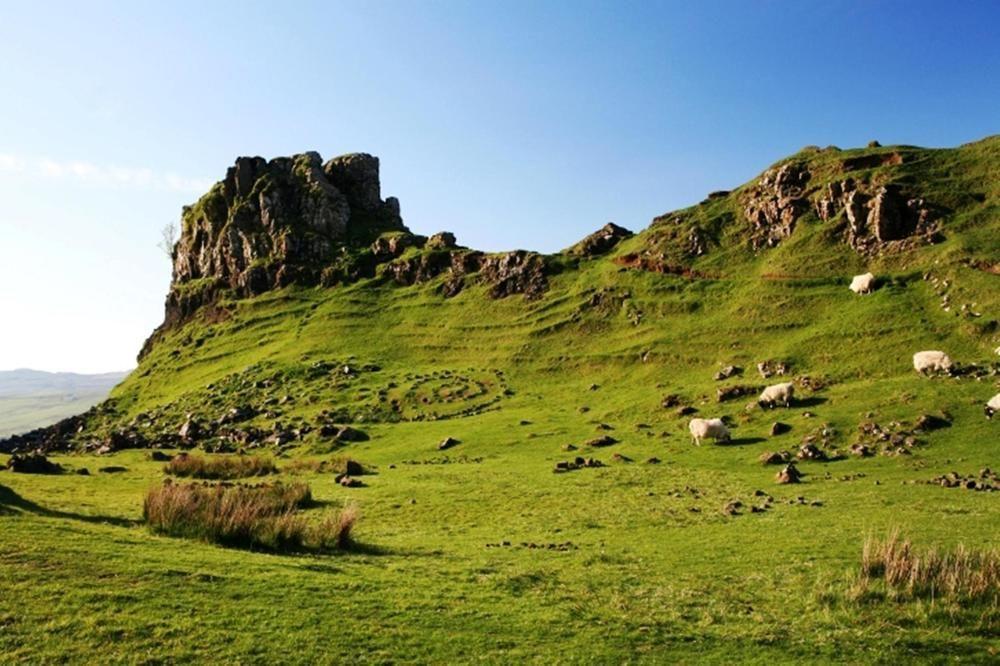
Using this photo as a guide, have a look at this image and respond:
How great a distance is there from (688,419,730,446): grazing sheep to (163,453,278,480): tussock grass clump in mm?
35928

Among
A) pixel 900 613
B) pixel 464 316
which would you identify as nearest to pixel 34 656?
pixel 900 613

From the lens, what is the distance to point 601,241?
122000 millimetres

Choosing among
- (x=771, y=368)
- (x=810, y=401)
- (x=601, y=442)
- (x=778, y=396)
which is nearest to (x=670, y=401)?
(x=778, y=396)

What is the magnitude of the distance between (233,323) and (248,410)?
5259 cm

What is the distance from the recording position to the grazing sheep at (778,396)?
61.4m

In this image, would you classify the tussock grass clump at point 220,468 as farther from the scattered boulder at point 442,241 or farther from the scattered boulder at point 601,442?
the scattered boulder at point 442,241

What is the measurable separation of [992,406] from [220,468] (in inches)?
2393

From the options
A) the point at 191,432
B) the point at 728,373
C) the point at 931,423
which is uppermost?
the point at 728,373

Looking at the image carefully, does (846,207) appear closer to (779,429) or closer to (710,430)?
(779,429)

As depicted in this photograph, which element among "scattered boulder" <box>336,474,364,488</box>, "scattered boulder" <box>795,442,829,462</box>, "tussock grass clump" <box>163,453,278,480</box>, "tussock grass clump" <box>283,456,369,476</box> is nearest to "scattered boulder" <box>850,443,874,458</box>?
"scattered boulder" <box>795,442,829,462</box>

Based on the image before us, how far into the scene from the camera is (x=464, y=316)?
11369 cm

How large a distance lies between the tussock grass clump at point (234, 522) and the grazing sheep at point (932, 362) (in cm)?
5626

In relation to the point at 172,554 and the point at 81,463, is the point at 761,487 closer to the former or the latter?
the point at 172,554

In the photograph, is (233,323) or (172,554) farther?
(233,323)
